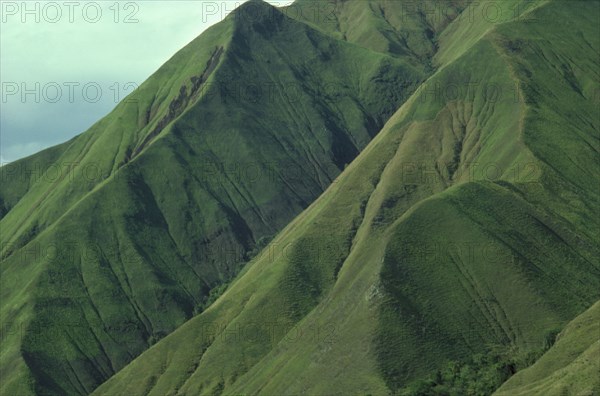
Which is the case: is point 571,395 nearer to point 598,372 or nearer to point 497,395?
point 598,372

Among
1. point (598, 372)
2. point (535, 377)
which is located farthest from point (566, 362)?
point (598, 372)

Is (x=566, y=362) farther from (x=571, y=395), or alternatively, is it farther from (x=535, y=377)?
(x=571, y=395)

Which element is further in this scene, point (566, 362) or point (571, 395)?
point (566, 362)

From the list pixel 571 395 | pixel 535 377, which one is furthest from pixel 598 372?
pixel 535 377

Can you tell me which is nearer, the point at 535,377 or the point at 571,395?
the point at 571,395

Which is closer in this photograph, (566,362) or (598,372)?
(598,372)

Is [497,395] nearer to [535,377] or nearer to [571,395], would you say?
[535,377]
